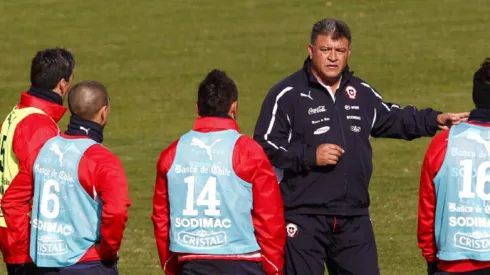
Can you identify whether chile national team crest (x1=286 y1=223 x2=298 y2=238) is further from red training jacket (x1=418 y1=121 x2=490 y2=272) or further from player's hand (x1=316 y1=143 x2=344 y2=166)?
red training jacket (x1=418 y1=121 x2=490 y2=272)

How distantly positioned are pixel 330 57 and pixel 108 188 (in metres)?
1.94

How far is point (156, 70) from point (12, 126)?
54.3ft

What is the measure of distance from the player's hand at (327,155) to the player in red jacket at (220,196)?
85 centimetres

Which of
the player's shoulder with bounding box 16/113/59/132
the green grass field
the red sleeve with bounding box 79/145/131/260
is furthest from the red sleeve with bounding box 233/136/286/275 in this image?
the green grass field

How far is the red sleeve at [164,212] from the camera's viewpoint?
7551mm

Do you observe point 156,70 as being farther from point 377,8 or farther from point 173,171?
point 173,171

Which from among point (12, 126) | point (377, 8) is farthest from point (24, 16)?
point (12, 126)

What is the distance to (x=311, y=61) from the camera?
8.65 meters

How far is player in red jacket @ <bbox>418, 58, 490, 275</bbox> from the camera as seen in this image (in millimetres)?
→ 7418

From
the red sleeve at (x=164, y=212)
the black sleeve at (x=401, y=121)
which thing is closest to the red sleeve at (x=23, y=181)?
the red sleeve at (x=164, y=212)

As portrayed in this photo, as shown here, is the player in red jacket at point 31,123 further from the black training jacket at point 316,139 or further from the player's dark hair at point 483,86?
the player's dark hair at point 483,86

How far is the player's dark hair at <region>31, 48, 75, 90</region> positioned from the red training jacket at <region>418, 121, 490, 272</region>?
247 centimetres

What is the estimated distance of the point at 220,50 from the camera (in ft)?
84.4

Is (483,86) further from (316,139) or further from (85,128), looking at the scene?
(85,128)
